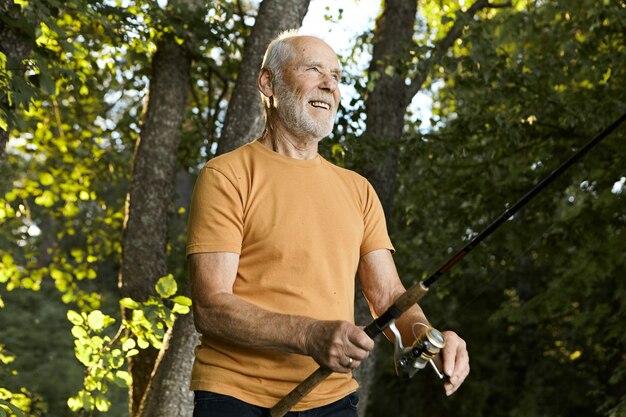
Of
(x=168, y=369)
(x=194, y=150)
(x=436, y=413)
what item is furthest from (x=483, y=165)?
(x=436, y=413)

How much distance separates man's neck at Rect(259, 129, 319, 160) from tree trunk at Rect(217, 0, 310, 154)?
257cm

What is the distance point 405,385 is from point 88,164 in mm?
10990

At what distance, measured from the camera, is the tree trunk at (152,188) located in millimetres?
6758

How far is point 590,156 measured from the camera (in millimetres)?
8727

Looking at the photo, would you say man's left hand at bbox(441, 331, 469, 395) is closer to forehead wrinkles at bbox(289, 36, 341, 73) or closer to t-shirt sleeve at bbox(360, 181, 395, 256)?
t-shirt sleeve at bbox(360, 181, 395, 256)

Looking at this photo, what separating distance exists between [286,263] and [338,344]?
432 millimetres

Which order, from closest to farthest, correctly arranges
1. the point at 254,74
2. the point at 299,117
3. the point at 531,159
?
the point at 299,117 < the point at 254,74 < the point at 531,159

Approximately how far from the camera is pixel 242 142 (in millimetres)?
5422

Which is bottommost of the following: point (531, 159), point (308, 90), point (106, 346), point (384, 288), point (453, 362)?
point (106, 346)

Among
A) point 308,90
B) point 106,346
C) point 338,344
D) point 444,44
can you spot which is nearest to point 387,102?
point 444,44

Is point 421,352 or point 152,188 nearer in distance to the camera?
point 421,352

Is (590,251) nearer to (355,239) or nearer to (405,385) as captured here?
(355,239)

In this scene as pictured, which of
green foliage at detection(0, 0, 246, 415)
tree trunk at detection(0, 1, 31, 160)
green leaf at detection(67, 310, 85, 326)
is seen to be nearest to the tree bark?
green foliage at detection(0, 0, 246, 415)

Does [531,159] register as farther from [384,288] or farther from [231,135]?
[384,288]
